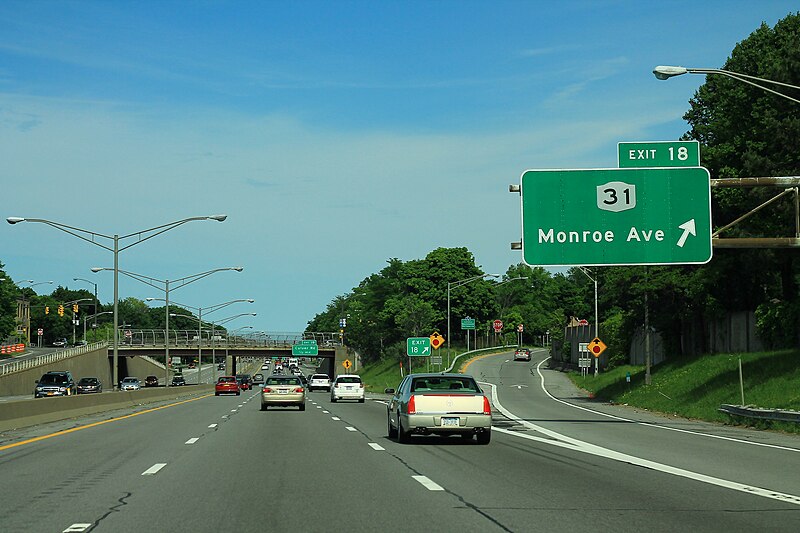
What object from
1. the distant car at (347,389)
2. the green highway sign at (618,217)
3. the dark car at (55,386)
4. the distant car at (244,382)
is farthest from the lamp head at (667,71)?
the distant car at (244,382)

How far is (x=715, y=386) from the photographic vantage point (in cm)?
4200

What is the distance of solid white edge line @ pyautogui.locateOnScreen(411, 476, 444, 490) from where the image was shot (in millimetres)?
13055

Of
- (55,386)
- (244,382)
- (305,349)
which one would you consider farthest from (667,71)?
(305,349)

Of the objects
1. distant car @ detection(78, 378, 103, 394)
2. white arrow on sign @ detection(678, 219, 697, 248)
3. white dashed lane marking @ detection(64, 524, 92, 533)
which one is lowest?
distant car @ detection(78, 378, 103, 394)

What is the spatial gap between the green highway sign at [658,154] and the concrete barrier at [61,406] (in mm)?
18452

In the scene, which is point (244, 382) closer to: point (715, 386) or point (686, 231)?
point (715, 386)

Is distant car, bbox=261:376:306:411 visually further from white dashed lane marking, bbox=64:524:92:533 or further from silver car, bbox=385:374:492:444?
white dashed lane marking, bbox=64:524:92:533

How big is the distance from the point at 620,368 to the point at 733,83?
28.2 m

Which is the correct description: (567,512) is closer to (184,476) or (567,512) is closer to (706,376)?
(184,476)

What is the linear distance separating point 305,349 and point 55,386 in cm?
6719

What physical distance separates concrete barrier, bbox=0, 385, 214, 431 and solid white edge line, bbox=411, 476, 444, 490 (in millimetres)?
15625

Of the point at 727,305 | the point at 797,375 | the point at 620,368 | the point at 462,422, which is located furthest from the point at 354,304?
the point at 462,422

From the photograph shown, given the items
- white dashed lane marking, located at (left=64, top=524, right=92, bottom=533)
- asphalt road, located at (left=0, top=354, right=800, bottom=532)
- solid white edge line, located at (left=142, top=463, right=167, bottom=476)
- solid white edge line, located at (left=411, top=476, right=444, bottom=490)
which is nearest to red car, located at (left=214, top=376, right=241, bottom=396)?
asphalt road, located at (left=0, top=354, right=800, bottom=532)

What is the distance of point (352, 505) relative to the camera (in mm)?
11242
